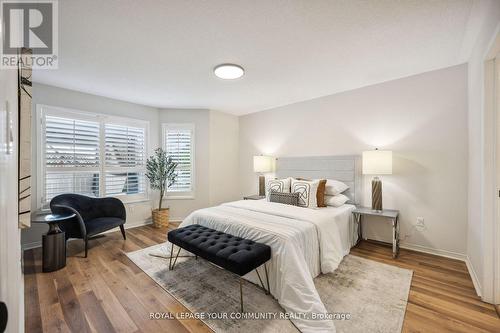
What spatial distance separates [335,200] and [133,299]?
8.96 ft

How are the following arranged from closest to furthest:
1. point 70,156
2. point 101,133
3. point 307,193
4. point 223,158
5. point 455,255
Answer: point 455,255 → point 307,193 → point 70,156 → point 101,133 → point 223,158

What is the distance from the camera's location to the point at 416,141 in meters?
2.94

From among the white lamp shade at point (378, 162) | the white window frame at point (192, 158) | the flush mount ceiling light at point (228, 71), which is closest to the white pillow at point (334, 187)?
the white lamp shade at point (378, 162)

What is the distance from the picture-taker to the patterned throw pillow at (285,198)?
314 centimetres

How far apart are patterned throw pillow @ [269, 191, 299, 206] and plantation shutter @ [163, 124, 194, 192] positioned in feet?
6.92

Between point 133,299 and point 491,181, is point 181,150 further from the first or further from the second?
point 491,181

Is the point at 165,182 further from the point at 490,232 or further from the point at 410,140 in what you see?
the point at 490,232

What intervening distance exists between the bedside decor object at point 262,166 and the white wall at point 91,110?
7.26 feet

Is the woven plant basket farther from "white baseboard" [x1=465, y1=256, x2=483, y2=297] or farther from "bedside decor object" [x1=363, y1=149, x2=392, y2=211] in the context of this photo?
"white baseboard" [x1=465, y1=256, x2=483, y2=297]

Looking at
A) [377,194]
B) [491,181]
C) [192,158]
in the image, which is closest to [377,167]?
[377,194]

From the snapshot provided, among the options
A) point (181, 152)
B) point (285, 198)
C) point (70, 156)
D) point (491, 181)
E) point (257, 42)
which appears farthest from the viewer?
point (181, 152)

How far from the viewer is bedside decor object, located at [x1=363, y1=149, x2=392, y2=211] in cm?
286

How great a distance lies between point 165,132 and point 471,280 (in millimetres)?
5191

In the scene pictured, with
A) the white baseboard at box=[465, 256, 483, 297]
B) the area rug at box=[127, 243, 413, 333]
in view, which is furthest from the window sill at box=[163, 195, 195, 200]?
the white baseboard at box=[465, 256, 483, 297]
